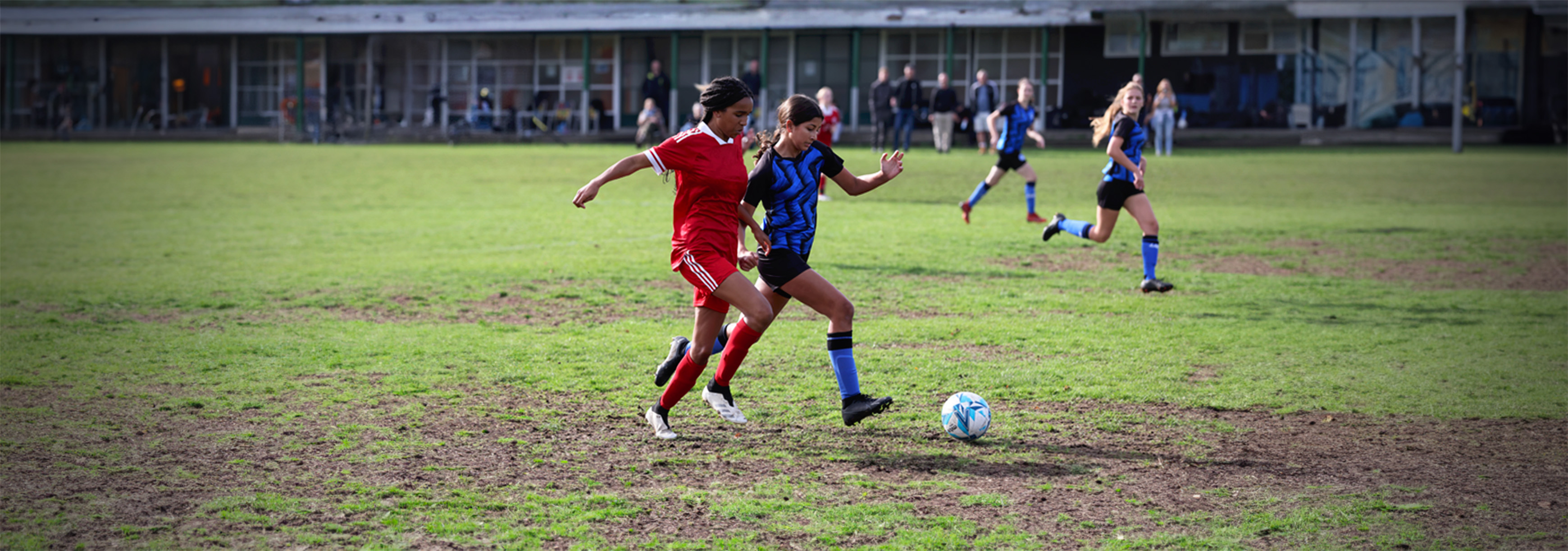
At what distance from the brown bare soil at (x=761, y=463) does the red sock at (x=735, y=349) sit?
0.26m

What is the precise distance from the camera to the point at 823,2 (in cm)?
4044

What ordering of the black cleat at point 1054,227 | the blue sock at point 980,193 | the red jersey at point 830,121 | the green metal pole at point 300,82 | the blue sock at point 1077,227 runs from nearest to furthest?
the blue sock at point 1077,227 → the black cleat at point 1054,227 → the blue sock at point 980,193 → the red jersey at point 830,121 → the green metal pole at point 300,82

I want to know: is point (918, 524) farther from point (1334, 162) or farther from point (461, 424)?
point (1334, 162)

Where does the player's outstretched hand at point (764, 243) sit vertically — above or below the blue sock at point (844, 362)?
above

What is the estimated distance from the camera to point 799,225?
242 inches

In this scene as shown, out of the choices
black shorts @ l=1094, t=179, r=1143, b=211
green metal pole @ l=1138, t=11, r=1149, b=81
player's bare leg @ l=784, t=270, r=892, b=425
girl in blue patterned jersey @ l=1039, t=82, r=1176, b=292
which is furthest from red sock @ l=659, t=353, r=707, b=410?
green metal pole @ l=1138, t=11, r=1149, b=81

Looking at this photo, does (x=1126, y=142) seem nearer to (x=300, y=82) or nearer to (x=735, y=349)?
(x=735, y=349)

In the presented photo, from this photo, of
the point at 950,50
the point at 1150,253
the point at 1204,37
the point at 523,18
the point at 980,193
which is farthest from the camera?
the point at 523,18

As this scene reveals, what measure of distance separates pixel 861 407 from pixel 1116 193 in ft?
19.4

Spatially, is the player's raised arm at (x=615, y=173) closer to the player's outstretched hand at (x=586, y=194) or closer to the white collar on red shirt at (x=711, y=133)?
the player's outstretched hand at (x=586, y=194)

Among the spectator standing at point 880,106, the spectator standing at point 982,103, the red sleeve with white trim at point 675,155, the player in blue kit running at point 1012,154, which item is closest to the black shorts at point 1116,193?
the player in blue kit running at point 1012,154

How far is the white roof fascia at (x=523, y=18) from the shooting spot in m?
38.9

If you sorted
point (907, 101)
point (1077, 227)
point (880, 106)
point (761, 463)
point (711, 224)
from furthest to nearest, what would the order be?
point (880, 106), point (907, 101), point (1077, 227), point (711, 224), point (761, 463)

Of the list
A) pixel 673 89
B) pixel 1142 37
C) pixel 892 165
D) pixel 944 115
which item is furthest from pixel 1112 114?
pixel 673 89
